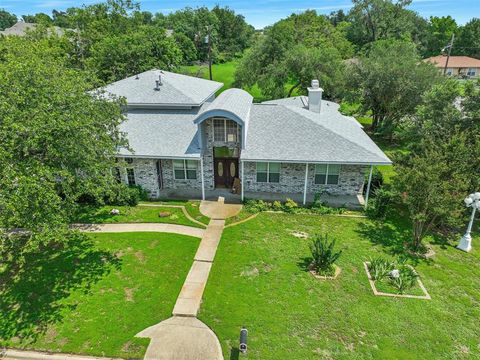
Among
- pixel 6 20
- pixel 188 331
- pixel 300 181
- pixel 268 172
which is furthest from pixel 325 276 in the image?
pixel 6 20

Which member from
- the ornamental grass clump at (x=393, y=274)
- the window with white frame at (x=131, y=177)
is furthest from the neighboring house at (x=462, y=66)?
the window with white frame at (x=131, y=177)

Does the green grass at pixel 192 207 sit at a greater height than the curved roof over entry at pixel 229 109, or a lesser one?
lesser

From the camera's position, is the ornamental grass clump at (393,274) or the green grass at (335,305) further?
the ornamental grass clump at (393,274)

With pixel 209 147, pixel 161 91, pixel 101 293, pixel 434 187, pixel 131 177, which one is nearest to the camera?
pixel 101 293

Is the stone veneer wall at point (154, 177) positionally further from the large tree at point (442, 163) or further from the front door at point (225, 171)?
the large tree at point (442, 163)

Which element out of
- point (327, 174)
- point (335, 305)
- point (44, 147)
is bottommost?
point (335, 305)

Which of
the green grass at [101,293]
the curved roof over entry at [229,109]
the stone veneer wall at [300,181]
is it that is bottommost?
the green grass at [101,293]

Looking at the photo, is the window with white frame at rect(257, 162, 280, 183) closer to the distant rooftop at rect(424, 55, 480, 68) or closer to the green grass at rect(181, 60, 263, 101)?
the green grass at rect(181, 60, 263, 101)

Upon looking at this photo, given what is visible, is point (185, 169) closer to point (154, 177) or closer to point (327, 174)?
point (154, 177)
